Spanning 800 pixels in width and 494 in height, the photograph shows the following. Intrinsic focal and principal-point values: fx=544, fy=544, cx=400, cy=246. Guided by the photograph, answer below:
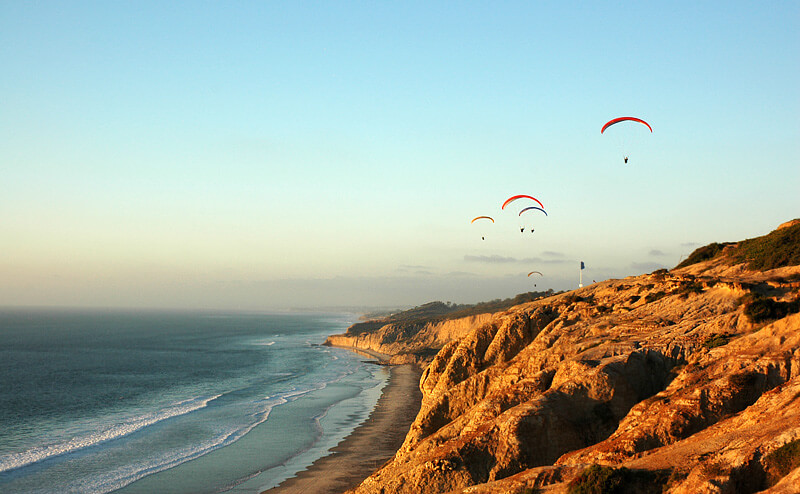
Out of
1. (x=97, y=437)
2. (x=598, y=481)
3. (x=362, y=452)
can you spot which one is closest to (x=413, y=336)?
(x=362, y=452)

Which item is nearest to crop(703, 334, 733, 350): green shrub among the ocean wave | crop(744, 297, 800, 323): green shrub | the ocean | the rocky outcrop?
crop(744, 297, 800, 323): green shrub

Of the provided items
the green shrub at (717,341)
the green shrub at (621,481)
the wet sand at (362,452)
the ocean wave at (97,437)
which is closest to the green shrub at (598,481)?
the green shrub at (621,481)

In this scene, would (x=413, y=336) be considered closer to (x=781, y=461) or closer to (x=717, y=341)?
(x=717, y=341)

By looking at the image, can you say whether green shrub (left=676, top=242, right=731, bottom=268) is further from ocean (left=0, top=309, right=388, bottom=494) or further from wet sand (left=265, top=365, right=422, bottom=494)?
ocean (left=0, top=309, right=388, bottom=494)

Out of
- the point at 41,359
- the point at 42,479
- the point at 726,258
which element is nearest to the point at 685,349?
the point at 726,258

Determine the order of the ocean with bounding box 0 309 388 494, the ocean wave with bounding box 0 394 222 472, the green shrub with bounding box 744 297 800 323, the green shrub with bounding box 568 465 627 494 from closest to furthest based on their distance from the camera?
the green shrub with bounding box 568 465 627 494 < the green shrub with bounding box 744 297 800 323 < the ocean with bounding box 0 309 388 494 < the ocean wave with bounding box 0 394 222 472

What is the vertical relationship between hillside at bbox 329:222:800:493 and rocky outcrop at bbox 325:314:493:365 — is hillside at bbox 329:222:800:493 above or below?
above

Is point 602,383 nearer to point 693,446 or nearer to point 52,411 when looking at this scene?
point 693,446
